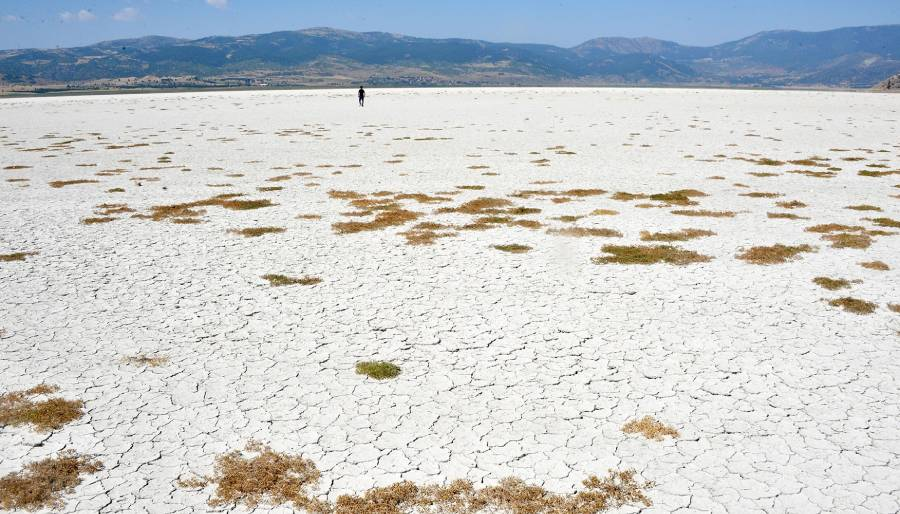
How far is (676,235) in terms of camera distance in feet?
68.9

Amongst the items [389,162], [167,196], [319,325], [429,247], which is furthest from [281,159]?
[319,325]

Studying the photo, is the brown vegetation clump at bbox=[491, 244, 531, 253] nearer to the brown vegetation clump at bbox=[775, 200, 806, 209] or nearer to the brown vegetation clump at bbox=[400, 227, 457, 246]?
the brown vegetation clump at bbox=[400, 227, 457, 246]

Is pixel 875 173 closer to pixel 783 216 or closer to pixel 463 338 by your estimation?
pixel 783 216

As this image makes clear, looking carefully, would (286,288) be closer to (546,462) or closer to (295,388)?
(295,388)

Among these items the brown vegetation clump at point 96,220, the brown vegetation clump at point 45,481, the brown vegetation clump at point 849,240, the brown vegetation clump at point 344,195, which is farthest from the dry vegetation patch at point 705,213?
the brown vegetation clump at point 45,481

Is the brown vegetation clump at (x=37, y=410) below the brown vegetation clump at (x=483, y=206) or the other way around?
below

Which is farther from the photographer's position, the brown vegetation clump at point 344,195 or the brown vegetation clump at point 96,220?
the brown vegetation clump at point 344,195

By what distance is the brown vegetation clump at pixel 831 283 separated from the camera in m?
15.8

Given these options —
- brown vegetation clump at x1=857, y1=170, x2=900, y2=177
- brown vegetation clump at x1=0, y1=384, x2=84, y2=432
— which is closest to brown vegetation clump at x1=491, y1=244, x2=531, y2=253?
brown vegetation clump at x1=0, y1=384, x2=84, y2=432

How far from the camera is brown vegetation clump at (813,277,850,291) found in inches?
622

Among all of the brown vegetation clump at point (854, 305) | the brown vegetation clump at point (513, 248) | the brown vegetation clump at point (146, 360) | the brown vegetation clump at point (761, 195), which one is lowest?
the brown vegetation clump at point (146, 360)

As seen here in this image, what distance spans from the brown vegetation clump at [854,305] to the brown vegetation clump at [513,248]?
792 centimetres

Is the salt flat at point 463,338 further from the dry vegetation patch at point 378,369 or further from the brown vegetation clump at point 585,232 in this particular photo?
the brown vegetation clump at point 585,232

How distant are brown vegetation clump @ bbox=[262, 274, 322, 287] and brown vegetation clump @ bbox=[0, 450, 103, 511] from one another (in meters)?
7.63
